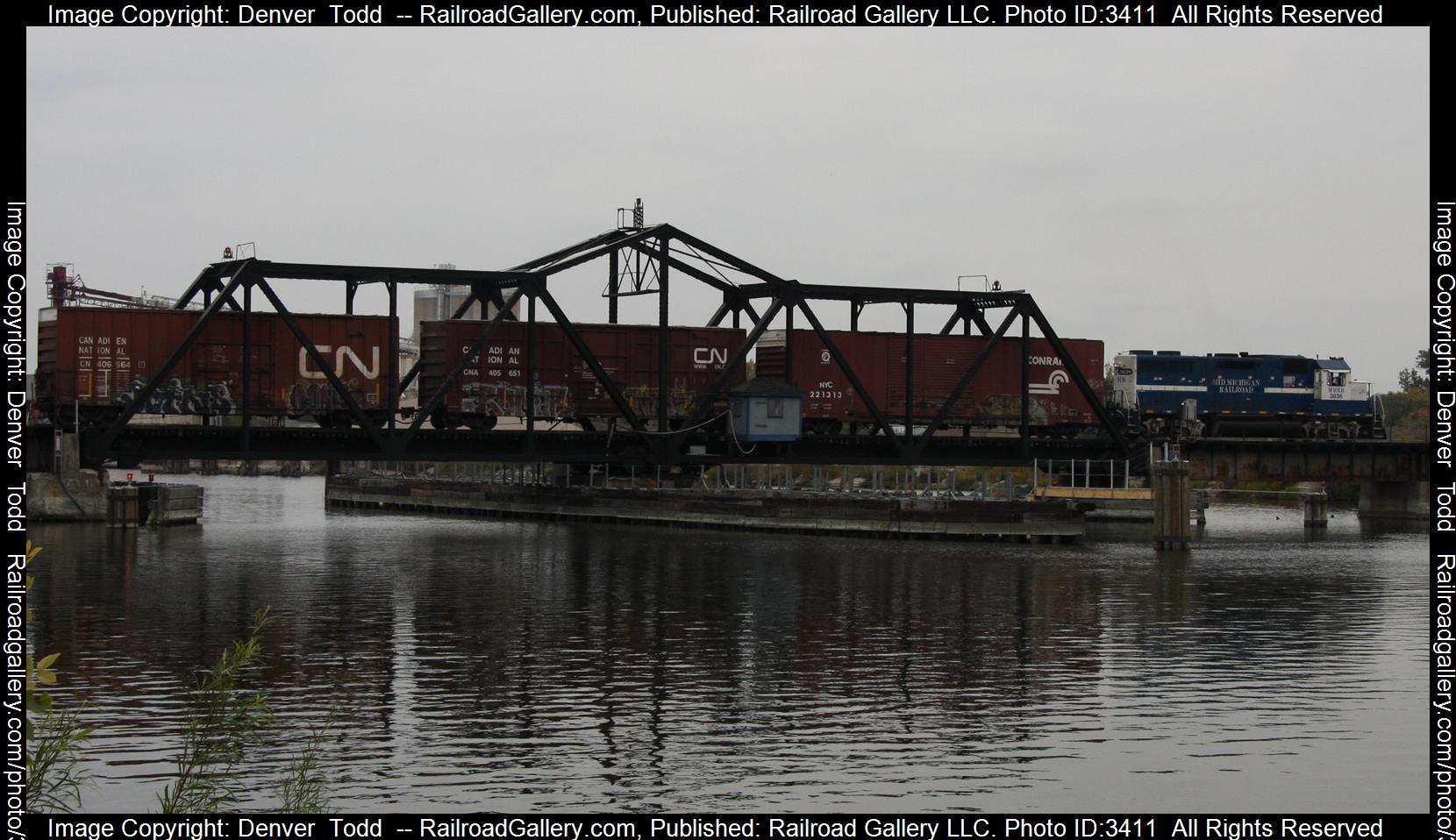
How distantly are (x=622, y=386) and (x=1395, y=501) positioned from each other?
6203 cm

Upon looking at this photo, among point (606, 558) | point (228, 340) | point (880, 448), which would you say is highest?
point (228, 340)

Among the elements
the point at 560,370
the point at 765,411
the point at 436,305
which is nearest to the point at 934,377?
the point at 765,411

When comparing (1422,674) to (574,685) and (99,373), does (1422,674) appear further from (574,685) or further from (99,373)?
(99,373)

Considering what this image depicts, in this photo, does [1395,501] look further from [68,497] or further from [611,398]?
[68,497]

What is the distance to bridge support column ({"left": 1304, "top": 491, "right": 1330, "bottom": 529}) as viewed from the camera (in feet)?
304

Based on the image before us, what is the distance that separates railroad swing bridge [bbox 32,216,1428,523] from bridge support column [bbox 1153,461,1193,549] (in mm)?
5016

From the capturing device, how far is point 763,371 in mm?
71625

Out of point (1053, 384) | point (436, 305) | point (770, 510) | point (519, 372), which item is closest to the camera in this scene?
point (519, 372)

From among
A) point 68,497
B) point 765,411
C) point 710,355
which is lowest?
point 68,497

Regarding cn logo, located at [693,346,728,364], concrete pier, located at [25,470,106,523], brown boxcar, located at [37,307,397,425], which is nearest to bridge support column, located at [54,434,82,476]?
concrete pier, located at [25,470,106,523]

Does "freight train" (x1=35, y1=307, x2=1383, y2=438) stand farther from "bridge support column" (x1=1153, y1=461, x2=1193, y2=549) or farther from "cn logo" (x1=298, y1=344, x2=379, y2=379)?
"bridge support column" (x1=1153, y1=461, x2=1193, y2=549)

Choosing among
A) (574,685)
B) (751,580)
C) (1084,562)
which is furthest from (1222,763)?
(1084,562)

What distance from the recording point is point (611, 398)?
65688 millimetres

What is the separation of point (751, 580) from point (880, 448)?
53.5 feet
